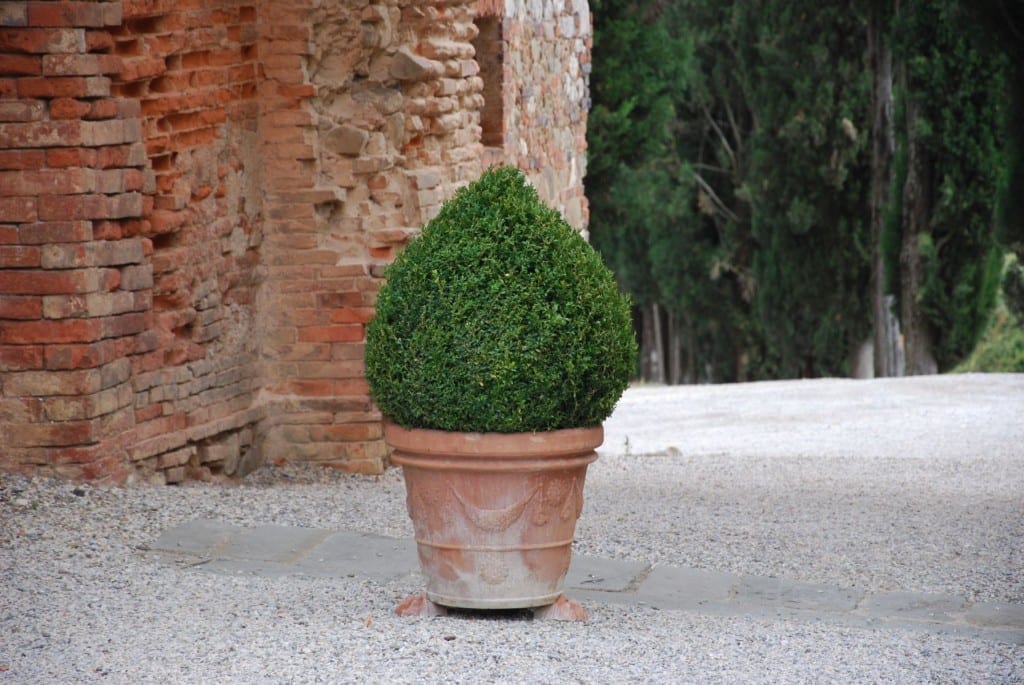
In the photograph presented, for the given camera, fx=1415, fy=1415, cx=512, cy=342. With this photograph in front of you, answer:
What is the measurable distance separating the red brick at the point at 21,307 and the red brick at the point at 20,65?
96 centimetres

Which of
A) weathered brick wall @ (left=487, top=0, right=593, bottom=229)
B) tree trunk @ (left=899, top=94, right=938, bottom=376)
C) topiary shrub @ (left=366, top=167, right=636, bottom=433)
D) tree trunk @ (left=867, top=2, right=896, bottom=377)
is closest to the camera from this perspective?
topiary shrub @ (left=366, top=167, right=636, bottom=433)

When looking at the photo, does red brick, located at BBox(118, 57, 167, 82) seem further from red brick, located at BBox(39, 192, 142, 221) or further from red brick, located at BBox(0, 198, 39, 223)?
red brick, located at BBox(0, 198, 39, 223)

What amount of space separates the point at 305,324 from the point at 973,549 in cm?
354

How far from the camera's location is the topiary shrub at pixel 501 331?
14.4 feet

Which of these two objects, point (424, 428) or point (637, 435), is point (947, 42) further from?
point (424, 428)

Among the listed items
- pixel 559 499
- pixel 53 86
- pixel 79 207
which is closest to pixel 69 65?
pixel 53 86

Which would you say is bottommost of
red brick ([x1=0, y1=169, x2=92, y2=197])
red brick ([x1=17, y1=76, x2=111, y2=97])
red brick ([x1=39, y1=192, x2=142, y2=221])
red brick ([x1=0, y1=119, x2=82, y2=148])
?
red brick ([x1=39, y1=192, x2=142, y2=221])

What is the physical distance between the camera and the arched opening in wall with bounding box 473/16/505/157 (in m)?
8.65

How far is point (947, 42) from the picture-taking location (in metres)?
18.4

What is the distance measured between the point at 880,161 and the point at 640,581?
1640cm

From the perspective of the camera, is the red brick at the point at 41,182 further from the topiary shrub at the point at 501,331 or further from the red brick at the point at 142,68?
the topiary shrub at the point at 501,331

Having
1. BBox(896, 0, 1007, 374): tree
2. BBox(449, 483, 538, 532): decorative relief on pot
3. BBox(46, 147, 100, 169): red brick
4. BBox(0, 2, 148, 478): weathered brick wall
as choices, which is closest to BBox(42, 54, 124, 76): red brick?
BBox(0, 2, 148, 478): weathered brick wall

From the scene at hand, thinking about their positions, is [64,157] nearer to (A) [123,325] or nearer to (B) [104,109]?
(B) [104,109]

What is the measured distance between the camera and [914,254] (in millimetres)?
19219
